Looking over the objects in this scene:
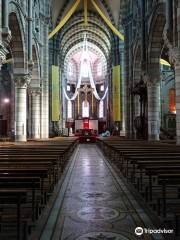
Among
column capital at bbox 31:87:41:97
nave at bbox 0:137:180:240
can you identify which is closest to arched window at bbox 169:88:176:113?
column capital at bbox 31:87:41:97

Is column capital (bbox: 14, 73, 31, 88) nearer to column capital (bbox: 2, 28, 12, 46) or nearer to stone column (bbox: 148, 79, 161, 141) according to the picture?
column capital (bbox: 2, 28, 12, 46)

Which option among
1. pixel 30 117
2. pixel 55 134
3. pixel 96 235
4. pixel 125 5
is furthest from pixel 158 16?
pixel 55 134

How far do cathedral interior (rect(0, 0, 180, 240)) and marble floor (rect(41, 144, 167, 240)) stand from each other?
0.02 meters

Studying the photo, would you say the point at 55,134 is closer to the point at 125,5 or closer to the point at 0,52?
the point at 125,5

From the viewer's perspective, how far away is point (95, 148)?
92.7 ft

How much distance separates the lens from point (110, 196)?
23.8 feet

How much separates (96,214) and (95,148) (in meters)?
22.6

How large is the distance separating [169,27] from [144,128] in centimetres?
970

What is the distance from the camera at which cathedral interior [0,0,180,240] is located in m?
4.84

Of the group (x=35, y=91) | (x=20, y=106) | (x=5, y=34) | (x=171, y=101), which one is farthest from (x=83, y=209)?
(x=171, y=101)

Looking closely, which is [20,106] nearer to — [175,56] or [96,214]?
[175,56]

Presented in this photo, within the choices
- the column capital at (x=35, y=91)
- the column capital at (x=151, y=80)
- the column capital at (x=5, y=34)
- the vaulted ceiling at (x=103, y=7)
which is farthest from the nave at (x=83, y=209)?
the vaulted ceiling at (x=103, y=7)

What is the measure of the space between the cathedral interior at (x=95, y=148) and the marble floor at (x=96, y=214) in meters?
0.02

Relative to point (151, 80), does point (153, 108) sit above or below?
below
